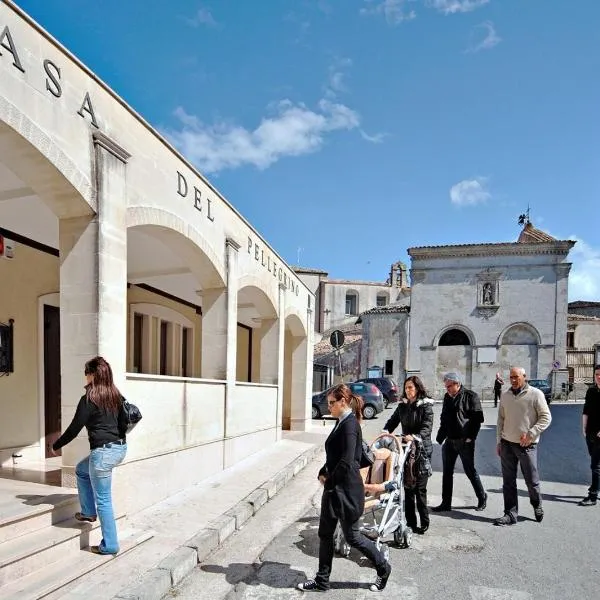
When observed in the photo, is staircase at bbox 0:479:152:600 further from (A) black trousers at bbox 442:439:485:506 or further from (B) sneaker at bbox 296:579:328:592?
(A) black trousers at bbox 442:439:485:506

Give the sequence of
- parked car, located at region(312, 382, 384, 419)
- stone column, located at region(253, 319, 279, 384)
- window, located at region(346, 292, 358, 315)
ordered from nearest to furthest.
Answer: stone column, located at region(253, 319, 279, 384) < parked car, located at region(312, 382, 384, 419) < window, located at region(346, 292, 358, 315)

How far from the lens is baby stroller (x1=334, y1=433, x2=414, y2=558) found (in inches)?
159

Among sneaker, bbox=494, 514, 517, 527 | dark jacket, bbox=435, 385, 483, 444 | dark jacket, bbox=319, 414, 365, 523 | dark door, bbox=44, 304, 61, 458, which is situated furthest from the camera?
dark door, bbox=44, 304, 61, 458

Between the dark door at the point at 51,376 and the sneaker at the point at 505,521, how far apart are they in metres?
6.04

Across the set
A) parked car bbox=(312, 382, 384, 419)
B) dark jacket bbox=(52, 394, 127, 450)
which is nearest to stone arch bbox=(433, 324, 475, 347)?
parked car bbox=(312, 382, 384, 419)

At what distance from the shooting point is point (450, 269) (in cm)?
2823

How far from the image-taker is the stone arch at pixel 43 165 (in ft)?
11.3

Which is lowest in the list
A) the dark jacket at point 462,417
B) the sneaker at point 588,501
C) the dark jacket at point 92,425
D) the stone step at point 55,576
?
the sneaker at point 588,501

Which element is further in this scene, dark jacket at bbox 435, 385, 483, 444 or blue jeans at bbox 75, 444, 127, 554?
dark jacket at bbox 435, 385, 483, 444

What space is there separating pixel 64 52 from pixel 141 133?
1204mm

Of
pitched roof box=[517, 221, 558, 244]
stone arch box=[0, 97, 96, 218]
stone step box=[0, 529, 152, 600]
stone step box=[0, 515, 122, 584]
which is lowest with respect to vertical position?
stone step box=[0, 529, 152, 600]

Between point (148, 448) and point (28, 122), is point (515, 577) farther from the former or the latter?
point (28, 122)

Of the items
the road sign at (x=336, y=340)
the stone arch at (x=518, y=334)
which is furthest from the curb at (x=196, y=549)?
the stone arch at (x=518, y=334)

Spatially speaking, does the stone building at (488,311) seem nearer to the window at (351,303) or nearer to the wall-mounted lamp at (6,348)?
the window at (351,303)
